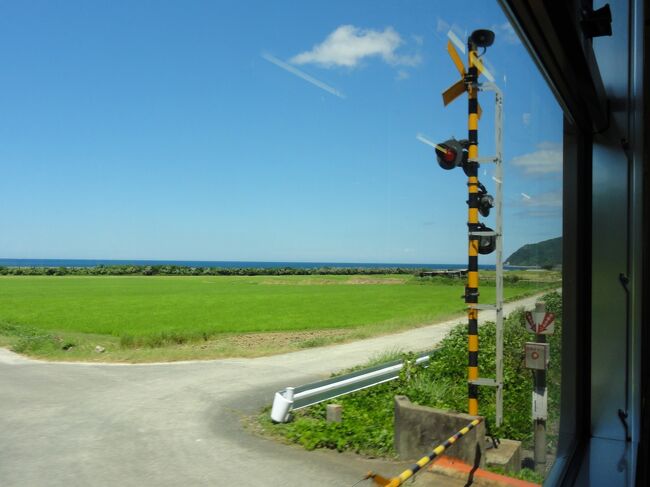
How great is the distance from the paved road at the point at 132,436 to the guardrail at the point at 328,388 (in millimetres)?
71

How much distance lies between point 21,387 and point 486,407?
4.09 ft

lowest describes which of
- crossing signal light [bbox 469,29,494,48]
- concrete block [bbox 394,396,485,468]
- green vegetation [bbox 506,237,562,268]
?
concrete block [bbox 394,396,485,468]

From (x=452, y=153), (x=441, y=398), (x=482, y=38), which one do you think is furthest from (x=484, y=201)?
(x=441, y=398)

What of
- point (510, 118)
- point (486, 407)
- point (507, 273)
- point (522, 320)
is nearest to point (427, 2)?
point (510, 118)

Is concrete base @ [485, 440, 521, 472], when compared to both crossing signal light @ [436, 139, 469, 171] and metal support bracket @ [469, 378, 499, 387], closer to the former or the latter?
metal support bracket @ [469, 378, 499, 387]

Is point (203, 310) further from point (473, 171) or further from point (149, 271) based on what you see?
point (473, 171)

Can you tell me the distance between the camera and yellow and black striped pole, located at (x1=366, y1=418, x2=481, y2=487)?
3.00 feet

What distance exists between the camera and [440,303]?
4.67ft

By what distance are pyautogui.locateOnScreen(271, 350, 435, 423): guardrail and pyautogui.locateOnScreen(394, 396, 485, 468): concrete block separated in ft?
0.31

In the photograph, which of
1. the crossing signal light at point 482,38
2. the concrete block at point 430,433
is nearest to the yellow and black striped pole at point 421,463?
the concrete block at point 430,433

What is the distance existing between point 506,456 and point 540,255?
0.76 meters

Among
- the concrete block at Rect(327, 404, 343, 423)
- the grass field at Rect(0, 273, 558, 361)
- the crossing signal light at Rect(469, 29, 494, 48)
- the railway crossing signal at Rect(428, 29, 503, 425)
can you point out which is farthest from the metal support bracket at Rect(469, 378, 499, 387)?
the crossing signal light at Rect(469, 29, 494, 48)

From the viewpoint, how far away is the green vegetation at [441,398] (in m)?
1.16

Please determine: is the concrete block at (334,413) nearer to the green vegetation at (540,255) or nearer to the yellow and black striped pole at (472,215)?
the yellow and black striped pole at (472,215)
